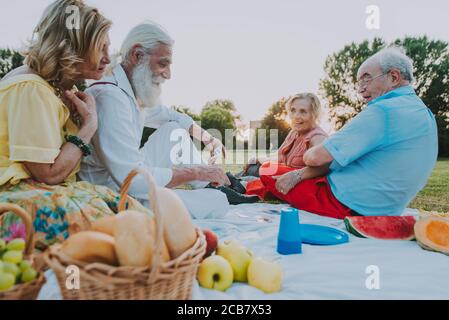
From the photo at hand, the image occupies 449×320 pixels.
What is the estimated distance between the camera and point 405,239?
8.31 ft

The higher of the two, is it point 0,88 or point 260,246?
point 0,88

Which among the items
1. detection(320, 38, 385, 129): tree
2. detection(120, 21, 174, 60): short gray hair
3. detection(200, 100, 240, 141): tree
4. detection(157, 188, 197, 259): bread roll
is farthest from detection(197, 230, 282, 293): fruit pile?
detection(200, 100, 240, 141): tree

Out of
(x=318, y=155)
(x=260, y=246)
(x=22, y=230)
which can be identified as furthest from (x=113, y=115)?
(x=318, y=155)

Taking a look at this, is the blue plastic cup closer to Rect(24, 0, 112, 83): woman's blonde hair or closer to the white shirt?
the white shirt

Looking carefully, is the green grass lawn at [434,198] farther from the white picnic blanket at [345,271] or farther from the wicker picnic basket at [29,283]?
the wicker picnic basket at [29,283]

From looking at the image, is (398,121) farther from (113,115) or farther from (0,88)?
(0,88)

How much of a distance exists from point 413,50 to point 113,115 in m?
26.5

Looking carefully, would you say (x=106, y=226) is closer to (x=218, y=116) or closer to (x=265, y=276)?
(x=265, y=276)

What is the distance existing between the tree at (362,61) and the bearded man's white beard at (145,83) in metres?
21.6

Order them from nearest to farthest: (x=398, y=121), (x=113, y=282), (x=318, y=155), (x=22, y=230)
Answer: (x=113, y=282) < (x=22, y=230) < (x=398, y=121) < (x=318, y=155)

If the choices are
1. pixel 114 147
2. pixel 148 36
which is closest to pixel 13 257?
pixel 114 147

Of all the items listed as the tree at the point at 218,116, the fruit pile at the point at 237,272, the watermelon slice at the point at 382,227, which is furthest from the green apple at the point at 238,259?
the tree at the point at 218,116

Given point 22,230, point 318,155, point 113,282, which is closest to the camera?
point 113,282
